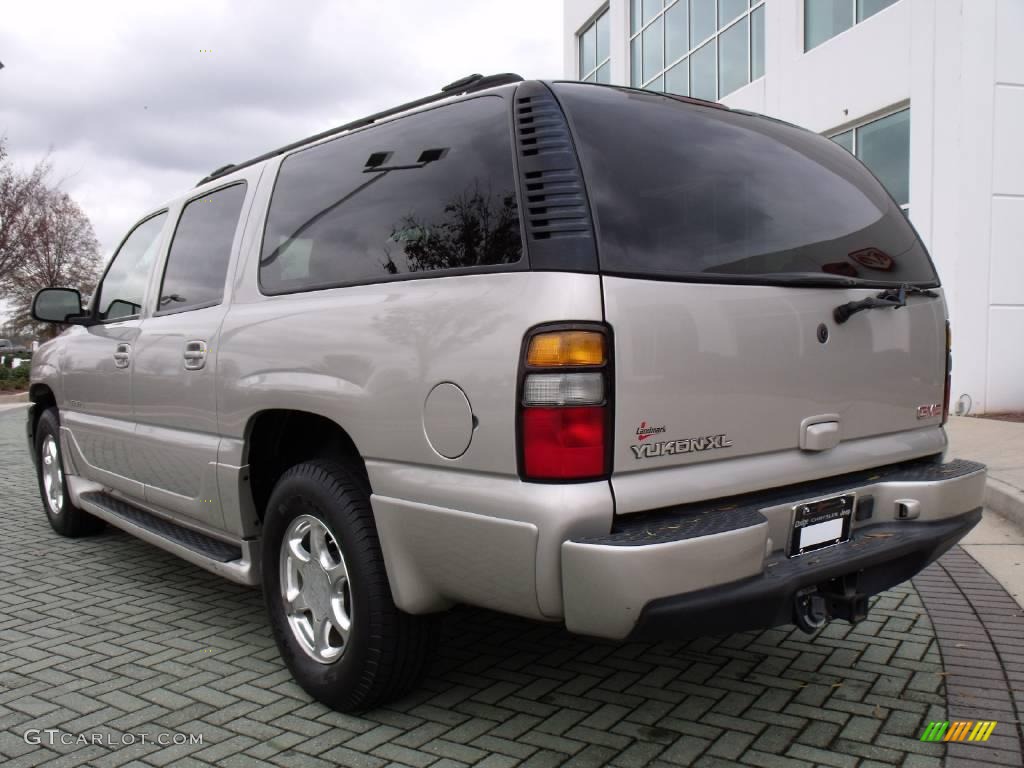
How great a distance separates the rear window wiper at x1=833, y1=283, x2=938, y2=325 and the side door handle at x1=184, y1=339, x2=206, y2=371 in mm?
2436

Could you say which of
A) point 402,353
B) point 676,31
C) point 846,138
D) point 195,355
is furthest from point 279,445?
point 676,31

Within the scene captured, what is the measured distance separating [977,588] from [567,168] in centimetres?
332

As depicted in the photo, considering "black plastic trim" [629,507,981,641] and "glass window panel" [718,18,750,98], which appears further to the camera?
"glass window panel" [718,18,750,98]

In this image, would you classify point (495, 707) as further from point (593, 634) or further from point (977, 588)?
point (977, 588)

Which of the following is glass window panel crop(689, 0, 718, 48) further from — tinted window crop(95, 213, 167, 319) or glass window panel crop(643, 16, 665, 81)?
tinted window crop(95, 213, 167, 319)

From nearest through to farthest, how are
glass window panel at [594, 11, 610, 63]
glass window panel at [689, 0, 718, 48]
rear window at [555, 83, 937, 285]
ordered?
rear window at [555, 83, 937, 285]
glass window panel at [689, 0, 718, 48]
glass window panel at [594, 11, 610, 63]

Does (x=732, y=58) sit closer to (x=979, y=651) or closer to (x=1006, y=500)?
(x=1006, y=500)

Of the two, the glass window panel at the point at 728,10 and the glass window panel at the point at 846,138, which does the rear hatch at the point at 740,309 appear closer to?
the glass window panel at the point at 846,138

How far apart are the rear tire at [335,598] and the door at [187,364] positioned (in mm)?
554

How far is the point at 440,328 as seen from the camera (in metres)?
2.68

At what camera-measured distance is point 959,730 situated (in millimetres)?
2947

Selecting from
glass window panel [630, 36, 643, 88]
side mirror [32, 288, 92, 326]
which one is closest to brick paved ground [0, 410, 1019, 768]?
side mirror [32, 288, 92, 326]

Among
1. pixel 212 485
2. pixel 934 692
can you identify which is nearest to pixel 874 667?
pixel 934 692

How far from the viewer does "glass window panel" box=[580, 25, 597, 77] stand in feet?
76.6
